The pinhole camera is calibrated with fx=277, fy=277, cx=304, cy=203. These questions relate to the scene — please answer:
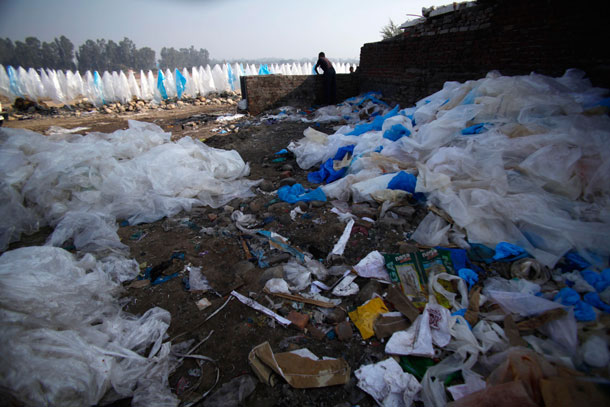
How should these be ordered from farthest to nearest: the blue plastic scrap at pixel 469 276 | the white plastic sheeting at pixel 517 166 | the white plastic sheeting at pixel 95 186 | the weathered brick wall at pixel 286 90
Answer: the weathered brick wall at pixel 286 90, the white plastic sheeting at pixel 95 186, the white plastic sheeting at pixel 517 166, the blue plastic scrap at pixel 469 276

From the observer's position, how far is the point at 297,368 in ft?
4.85

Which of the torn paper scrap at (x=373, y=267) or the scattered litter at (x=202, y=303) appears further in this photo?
the torn paper scrap at (x=373, y=267)

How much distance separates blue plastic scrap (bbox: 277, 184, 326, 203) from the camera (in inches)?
126

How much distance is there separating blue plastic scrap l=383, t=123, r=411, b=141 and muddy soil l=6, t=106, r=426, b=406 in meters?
1.35

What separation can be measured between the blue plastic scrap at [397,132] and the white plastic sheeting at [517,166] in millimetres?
128

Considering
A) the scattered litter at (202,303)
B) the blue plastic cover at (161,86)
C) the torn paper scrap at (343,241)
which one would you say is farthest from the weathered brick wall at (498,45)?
the blue plastic cover at (161,86)

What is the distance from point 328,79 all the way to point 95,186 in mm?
7298

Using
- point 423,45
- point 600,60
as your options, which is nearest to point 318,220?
point 600,60

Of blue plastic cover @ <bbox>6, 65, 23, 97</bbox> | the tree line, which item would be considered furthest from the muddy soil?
the tree line

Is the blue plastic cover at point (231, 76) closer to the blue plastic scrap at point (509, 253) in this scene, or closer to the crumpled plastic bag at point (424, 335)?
the blue plastic scrap at point (509, 253)

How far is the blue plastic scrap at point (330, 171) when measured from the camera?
12.5ft

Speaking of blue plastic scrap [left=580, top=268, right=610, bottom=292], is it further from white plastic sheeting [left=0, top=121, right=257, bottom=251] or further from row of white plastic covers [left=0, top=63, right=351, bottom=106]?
row of white plastic covers [left=0, top=63, right=351, bottom=106]

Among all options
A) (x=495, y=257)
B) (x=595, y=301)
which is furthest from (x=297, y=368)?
(x=595, y=301)

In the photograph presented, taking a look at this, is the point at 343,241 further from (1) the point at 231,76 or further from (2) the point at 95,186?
(1) the point at 231,76
